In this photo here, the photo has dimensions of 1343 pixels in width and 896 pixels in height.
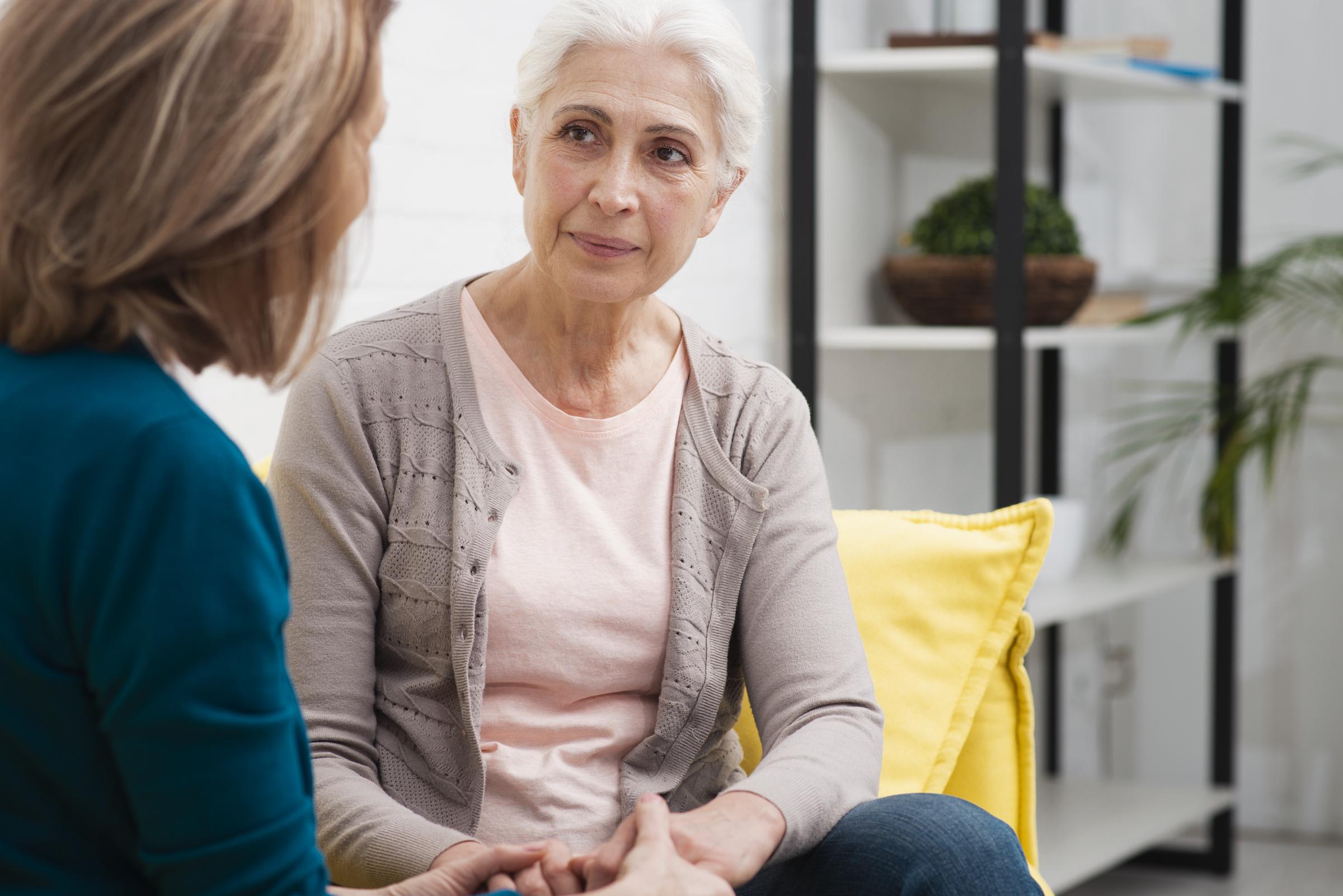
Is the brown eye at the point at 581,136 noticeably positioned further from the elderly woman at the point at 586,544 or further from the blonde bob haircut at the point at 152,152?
the blonde bob haircut at the point at 152,152

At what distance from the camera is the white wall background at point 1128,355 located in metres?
2.67

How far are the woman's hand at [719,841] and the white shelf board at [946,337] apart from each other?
1426 millimetres

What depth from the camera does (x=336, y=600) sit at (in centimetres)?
125

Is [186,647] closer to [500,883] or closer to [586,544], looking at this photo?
[500,883]

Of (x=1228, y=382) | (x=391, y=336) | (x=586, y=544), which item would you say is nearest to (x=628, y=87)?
(x=391, y=336)

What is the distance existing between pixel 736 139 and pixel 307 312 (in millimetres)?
697

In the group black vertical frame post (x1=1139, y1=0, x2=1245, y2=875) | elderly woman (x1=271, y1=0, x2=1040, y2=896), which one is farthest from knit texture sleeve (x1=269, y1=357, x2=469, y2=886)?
black vertical frame post (x1=1139, y1=0, x2=1245, y2=875)

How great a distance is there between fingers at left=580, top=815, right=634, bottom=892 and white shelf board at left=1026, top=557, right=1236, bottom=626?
142 cm

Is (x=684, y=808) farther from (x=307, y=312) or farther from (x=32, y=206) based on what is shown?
(x=32, y=206)

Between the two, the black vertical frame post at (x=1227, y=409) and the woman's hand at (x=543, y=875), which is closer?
the woman's hand at (x=543, y=875)

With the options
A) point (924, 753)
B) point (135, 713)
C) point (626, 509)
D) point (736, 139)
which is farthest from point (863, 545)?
point (135, 713)

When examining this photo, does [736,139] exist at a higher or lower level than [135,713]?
higher

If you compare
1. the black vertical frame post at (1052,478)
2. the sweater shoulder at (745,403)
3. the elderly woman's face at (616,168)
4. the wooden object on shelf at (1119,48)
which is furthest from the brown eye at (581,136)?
the black vertical frame post at (1052,478)

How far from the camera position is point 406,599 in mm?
1288
